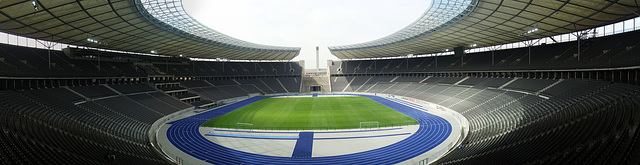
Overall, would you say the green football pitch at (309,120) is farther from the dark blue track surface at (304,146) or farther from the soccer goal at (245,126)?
the dark blue track surface at (304,146)

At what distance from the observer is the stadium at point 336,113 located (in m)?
12.4

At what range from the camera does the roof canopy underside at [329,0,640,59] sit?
64.4ft

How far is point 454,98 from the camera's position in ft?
113

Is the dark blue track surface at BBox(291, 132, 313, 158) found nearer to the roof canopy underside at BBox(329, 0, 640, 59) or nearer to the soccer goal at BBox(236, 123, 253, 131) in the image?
the soccer goal at BBox(236, 123, 253, 131)

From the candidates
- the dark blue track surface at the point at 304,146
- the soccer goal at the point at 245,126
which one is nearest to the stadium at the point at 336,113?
the dark blue track surface at the point at 304,146

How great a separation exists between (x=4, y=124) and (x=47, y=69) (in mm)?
20226

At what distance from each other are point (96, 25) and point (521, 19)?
3689cm

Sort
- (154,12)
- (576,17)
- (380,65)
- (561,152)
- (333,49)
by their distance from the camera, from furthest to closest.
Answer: (380,65), (333,49), (154,12), (576,17), (561,152)

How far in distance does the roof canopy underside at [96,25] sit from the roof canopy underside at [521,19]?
88.3 feet

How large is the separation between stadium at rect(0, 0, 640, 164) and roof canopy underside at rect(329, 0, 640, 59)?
18 cm

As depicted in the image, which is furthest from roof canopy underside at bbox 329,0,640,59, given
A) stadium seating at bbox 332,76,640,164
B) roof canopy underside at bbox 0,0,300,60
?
roof canopy underside at bbox 0,0,300,60

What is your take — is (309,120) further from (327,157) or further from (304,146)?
(327,157)

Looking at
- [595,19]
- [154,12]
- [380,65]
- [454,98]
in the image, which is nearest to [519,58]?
[454,98]

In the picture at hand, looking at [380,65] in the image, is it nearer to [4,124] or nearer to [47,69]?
[47,69]
